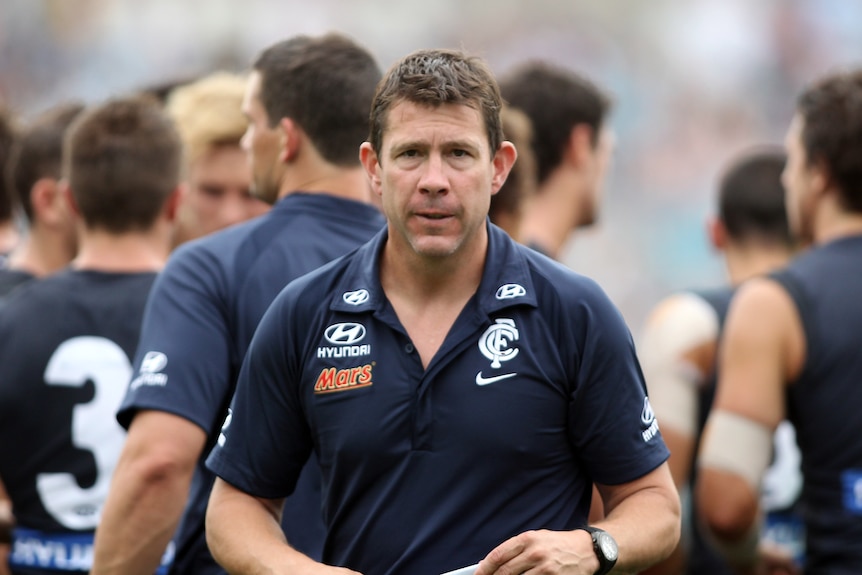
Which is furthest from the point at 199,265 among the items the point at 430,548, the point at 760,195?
the point at 760,195

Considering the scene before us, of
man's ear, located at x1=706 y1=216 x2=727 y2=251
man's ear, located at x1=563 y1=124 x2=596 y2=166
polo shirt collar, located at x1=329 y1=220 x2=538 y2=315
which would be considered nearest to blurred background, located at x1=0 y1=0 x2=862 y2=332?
man's ear, located at x1=706 y1=216 x2=727 y2=251

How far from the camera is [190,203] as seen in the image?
5418mm

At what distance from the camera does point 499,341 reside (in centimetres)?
285

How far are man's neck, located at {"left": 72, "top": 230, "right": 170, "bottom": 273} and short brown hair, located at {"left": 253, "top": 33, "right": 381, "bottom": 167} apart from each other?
85cm

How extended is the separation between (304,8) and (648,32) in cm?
474

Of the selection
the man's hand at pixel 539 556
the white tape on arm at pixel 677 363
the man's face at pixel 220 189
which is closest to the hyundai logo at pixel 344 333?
the man's hand at pixel 539 556

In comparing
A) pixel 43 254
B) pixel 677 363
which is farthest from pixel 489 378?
pixel 43 254

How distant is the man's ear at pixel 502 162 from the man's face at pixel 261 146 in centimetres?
106

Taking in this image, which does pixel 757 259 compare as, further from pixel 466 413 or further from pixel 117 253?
pixel 466 413

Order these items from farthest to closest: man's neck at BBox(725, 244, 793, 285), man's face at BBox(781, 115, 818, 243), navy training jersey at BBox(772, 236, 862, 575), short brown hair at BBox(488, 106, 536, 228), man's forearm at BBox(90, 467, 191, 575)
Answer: man's neck at BBox(725, 244, 793, 285)
short brown hair at BBox(488, 106, 536, 228)
man's face at BBox(781, 115, 818, 243)
navy training jersey at BBox(772, 236, 862, 575)
man's forearm at BBox(90, 467, 191, 575)

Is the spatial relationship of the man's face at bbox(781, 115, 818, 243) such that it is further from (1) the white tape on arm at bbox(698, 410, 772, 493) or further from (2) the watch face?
(2) the watch face

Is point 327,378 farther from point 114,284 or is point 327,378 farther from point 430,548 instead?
point 114,284

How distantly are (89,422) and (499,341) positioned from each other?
6.24ft

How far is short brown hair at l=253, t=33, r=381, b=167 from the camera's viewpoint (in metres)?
3.76
